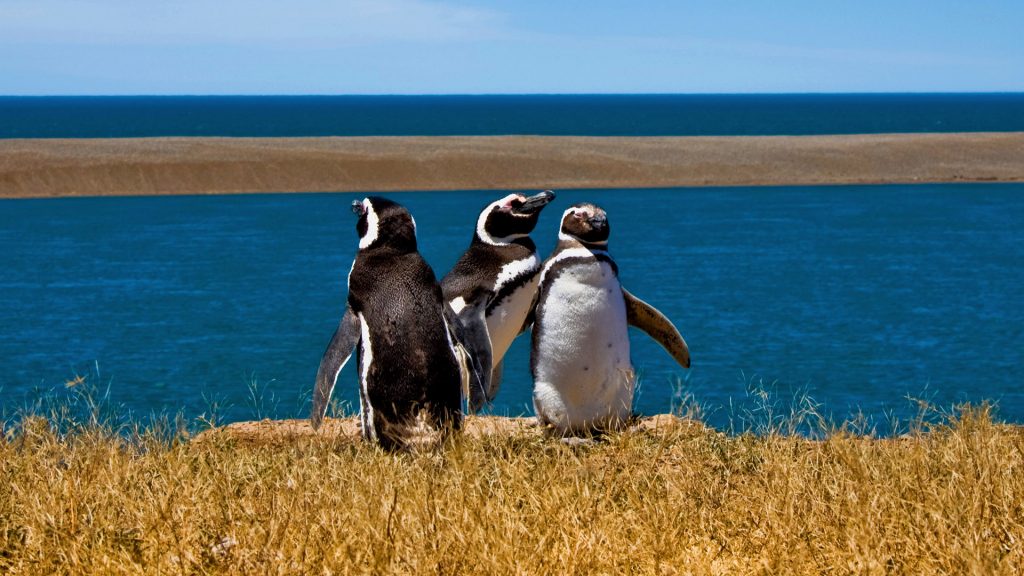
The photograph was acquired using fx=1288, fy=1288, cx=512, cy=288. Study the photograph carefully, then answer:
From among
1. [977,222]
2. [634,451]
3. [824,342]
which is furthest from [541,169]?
[634,451]

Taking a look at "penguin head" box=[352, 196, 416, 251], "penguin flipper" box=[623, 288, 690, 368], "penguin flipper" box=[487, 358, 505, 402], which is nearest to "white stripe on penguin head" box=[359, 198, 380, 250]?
"penguin head" box=[352, 196, 416, 251]

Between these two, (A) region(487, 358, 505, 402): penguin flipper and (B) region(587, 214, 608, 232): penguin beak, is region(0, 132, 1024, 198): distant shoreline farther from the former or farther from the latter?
(B) region(587, 214, 608, 232): penguin beak

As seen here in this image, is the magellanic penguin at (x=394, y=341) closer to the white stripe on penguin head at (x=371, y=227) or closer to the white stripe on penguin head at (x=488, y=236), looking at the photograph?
the white stripe on penguin head at (x=371, y=227)

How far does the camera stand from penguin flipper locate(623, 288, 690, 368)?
7.98m

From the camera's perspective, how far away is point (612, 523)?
16.1 ft

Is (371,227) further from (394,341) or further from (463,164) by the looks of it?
(463,164)

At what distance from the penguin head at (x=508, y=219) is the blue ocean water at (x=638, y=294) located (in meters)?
1.36

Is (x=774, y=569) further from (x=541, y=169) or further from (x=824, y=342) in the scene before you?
(x=541, y=169)

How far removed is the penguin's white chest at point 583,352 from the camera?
7434 millimetres

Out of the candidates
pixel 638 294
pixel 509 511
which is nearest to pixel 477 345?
pixel 509 511

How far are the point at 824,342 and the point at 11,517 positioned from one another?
16.7 metres


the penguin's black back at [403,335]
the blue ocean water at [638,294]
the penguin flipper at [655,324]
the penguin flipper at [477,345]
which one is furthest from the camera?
the blue ocean water at [638,294]

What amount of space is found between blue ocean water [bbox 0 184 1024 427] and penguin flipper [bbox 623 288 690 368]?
337 millimetres

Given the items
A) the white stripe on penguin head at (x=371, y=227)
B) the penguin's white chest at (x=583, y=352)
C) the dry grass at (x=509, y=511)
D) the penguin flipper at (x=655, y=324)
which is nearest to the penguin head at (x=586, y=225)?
the penguin's white chest at (x=583, y=352)
